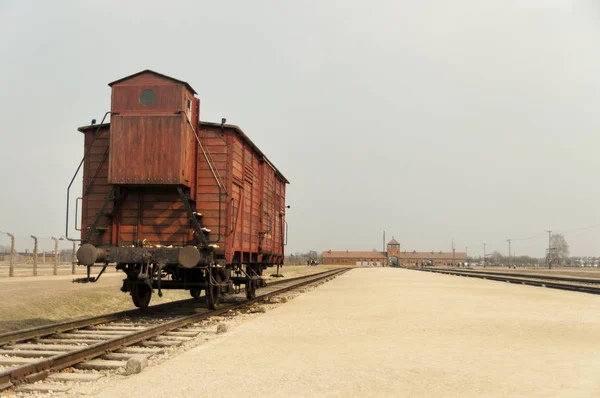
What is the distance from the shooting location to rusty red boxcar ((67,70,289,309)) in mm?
12297

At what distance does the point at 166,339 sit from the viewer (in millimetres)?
9898

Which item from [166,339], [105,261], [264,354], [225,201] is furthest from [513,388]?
[105,261]

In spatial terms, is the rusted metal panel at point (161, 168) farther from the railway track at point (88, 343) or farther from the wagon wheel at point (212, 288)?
the railway track at point (88, 343)

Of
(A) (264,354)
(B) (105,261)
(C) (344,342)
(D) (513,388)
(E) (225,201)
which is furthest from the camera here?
(E) (225,201)

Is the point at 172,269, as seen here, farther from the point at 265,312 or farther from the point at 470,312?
the point at 470,312

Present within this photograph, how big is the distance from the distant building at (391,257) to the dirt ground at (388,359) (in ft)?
473

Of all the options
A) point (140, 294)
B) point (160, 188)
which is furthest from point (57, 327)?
point (160, 188)

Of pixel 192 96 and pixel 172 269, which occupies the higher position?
pixel 192 96

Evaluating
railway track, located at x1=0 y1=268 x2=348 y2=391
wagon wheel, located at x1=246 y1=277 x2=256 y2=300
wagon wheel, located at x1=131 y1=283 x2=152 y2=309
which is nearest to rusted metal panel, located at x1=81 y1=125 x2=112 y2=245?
wagon wheel, located at x1=131 y1=283 x2=152 y2=309

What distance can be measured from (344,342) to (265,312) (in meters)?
5.40

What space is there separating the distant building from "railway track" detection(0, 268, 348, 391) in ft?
479

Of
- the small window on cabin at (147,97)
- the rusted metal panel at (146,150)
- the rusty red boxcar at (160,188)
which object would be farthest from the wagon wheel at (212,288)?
the small window on cabin at (147,97)

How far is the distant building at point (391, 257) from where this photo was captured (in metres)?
162

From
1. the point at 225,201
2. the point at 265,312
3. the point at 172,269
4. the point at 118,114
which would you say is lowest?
the point at 265,312
